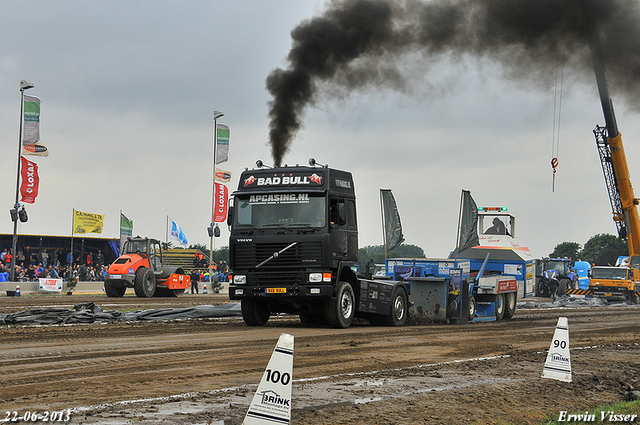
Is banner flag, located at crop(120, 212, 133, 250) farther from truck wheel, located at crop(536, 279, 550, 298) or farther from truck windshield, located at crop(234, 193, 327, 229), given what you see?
truck windshield, located at crop(234, 193, 327, 229)

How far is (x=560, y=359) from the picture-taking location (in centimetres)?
888

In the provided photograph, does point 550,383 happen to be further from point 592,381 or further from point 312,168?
point 312,168

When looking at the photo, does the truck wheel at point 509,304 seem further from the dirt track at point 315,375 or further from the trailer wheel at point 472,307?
the dirt track at point 315,375

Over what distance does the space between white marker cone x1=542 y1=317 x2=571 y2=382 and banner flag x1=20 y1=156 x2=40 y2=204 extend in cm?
3305

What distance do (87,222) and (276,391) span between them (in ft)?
148

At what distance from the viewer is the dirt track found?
666 cm

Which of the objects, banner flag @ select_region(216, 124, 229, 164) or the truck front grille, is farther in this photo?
banner flag @ select_region(216, 124, 229, 164)

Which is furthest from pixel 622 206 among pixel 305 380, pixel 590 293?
pixel 305 380

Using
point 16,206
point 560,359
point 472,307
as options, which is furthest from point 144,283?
point 560,359

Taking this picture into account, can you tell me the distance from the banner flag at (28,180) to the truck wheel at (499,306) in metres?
25.9

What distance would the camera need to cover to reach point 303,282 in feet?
49.4

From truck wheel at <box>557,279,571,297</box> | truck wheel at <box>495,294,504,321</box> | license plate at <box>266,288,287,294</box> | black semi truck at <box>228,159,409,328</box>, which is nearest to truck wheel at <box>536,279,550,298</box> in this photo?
truck wheel at <box>557,279,571,297</box>

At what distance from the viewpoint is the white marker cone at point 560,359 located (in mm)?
8844

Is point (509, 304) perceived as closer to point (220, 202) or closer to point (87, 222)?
point (220, 202)
